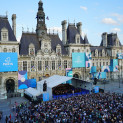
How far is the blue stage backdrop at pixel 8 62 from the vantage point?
172ft

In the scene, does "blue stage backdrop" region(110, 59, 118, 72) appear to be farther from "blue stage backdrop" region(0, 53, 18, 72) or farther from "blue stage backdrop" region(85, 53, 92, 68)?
"blue stage backdrop" region(0, 53, 18, 72)

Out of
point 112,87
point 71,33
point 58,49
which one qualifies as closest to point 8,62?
point 58,49

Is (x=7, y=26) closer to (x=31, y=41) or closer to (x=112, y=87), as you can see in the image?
(x=31, y=41)

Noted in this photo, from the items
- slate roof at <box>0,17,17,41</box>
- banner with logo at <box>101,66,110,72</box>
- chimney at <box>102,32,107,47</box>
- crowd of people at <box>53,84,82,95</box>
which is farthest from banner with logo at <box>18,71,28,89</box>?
chimney at <box>102,32,107,47</box>

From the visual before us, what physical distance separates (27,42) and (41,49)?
5.43 meters

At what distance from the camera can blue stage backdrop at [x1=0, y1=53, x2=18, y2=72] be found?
172ft

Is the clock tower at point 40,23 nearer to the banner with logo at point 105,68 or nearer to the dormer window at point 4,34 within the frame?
the dormer window at point 4,34

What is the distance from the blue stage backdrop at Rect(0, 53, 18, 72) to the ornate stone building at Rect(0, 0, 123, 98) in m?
1.59

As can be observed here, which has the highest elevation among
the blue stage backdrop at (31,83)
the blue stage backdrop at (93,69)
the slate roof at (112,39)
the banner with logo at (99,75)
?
the slate roof at (112,39)

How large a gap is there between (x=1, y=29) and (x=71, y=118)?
37.9m

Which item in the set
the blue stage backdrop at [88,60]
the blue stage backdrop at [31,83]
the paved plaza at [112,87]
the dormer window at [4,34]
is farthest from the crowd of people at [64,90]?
the dormer window at [4,34]

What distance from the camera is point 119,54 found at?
264 ft

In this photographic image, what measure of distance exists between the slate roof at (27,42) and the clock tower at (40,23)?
6.71 ft

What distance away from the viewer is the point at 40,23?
213 ft
